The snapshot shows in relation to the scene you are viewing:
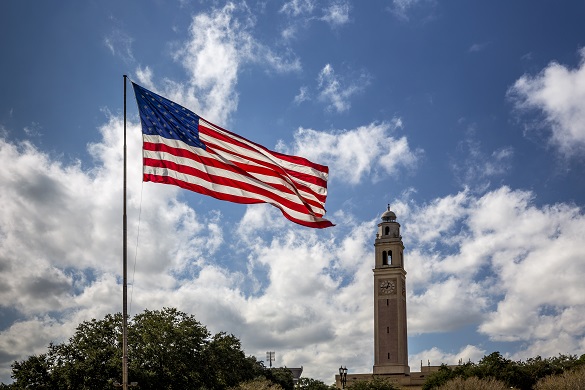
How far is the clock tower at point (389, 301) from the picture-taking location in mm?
114125

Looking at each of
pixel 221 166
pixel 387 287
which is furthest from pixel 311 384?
pixel 221 166

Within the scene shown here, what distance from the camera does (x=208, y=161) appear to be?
72.8 feet

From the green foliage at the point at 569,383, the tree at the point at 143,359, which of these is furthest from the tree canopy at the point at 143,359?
the green foliage at the point at 569,383

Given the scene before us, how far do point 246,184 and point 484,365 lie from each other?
6732 centimetres

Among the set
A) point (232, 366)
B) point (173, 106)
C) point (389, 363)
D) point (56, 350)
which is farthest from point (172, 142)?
point (389, 363)

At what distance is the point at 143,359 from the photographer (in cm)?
5941

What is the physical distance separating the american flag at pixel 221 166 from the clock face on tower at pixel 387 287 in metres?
97.3

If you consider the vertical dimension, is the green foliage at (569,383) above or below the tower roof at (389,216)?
below

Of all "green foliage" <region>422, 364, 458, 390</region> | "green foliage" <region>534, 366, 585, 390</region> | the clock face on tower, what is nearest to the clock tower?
the clock face on tower

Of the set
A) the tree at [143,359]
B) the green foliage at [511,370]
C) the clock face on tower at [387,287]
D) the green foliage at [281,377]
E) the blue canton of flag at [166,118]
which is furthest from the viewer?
the clock face on tower at [387,287]

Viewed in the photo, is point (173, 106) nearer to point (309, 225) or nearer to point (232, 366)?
point (309, 225)

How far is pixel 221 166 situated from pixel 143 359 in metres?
40.8

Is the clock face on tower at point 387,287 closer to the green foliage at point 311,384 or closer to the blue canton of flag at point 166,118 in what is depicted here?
the green foliage at point 311,384

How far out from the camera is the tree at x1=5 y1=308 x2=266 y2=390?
56438 mm
